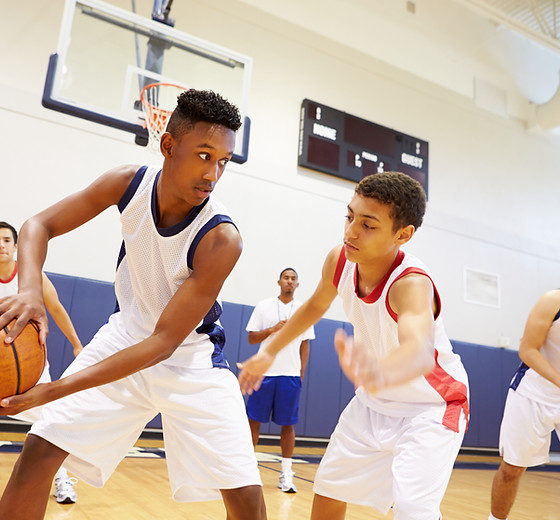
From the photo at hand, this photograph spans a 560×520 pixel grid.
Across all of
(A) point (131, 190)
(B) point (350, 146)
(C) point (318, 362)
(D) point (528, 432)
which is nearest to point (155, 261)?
(A) point (131, 190)

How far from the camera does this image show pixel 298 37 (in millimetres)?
8703

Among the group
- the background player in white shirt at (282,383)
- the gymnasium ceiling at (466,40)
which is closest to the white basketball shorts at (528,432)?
the background player in white shirt at (282,383)

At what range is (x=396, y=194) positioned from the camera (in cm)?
227

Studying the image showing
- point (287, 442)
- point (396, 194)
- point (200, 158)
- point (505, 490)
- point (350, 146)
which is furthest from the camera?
point (350, 146)

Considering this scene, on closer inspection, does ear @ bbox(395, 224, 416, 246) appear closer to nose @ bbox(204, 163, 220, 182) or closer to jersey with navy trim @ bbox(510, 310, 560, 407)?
nose @ bbox(204, 163, 220, 182)

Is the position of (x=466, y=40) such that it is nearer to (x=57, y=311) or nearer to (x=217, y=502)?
(x=57, y=311)

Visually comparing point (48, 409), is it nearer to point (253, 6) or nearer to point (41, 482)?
point (41, 482)

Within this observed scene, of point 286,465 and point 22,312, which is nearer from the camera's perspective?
point 22,312

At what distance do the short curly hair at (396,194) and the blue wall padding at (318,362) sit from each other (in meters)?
4.92

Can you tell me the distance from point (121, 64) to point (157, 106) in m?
0.77

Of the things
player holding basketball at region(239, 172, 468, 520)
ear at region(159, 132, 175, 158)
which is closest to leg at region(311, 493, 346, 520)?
player holding basketball at region(239, 172, 468, 520)

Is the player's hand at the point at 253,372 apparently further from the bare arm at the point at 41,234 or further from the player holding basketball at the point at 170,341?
the bare arm at the point at 41,234

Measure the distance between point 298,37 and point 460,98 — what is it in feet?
11.5

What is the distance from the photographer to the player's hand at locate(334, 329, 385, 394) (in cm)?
156
